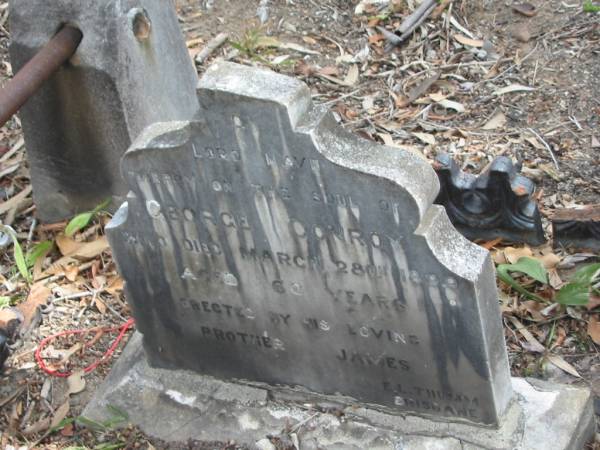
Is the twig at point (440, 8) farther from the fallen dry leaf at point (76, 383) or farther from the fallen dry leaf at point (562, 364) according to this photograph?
the fallen dry leaf at point (76, 383)

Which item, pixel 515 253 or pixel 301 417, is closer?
pixel 301 417

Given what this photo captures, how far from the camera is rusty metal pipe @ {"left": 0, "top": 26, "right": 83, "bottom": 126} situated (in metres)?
4.32

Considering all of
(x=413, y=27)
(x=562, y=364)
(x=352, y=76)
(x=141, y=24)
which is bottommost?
(x=562, y=364)

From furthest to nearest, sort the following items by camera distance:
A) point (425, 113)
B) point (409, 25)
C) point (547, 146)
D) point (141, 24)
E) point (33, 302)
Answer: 1. point (409, 25)
2. point (425, 113)
3. point (547, 146)
4. point (141, 24)
5. point (33, 302)

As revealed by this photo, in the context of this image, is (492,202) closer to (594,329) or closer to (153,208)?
(594,329)

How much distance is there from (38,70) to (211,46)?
1.90 m

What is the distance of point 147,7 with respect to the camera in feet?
15.8

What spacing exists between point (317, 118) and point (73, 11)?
1.85m

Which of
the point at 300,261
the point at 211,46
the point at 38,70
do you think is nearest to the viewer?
the point at 300,261

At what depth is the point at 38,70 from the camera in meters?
4.45

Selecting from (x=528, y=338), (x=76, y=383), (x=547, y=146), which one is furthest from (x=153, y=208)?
(x=547, y=146)

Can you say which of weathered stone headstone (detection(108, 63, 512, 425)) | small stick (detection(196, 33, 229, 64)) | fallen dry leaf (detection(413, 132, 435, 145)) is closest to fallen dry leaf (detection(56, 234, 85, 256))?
weathered stone headstone (detection(108, 63, 512, 425))

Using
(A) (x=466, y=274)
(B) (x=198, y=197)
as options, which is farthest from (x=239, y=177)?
(A) (x=466, y=274)

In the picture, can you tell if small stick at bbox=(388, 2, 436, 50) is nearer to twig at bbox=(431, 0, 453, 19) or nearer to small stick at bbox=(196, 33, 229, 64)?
twig at bbox=(431, 0, 453, 19)
